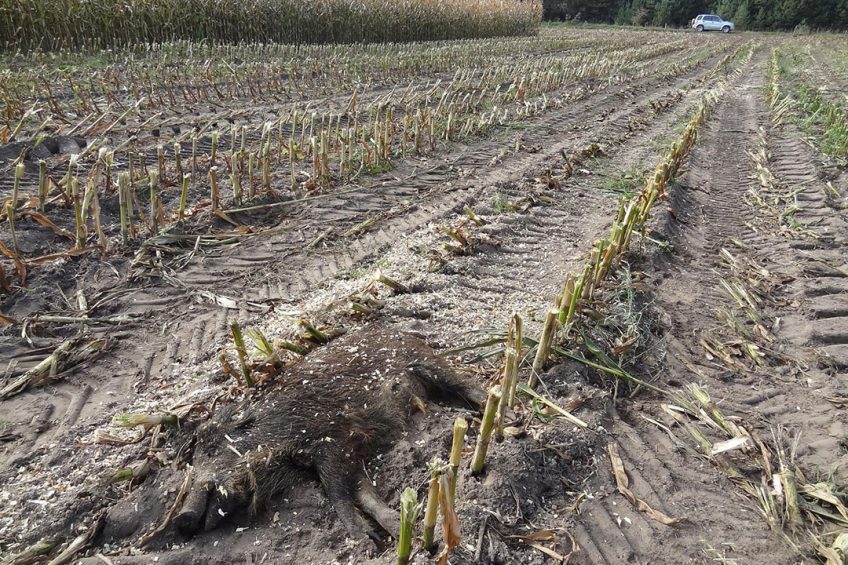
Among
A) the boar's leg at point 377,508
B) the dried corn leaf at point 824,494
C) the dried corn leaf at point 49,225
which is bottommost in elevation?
the boar's leg at point 377,508

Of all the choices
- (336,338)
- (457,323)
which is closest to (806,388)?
(457,323)

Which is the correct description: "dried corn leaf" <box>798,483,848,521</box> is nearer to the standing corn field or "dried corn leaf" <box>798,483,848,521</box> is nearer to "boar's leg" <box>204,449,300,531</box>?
"boar's leg" <box>204,449,300,531</box>

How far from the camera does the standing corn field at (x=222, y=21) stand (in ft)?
38.6

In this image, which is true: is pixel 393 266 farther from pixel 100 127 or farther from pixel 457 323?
pixel 100 127

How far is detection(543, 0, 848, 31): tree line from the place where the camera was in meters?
44.6

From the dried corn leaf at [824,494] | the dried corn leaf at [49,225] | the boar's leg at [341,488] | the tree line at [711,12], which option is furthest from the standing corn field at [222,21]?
the tree line at [711,12]

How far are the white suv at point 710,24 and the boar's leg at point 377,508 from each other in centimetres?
5090

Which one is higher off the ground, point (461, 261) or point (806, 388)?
point (461, 261)

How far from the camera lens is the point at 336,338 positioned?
331 centimetres

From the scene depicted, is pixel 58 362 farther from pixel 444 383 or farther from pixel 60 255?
pixel 444 383

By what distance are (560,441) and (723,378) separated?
4.93ft

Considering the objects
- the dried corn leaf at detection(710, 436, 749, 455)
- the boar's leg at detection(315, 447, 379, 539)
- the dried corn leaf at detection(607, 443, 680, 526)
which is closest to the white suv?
the dried corn leaf at detection(710, 436, 749, 455)

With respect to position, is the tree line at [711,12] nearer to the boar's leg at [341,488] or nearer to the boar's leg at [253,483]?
the boar's leg at [341,488]

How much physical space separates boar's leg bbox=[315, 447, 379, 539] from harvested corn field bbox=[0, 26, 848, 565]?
0.01m
